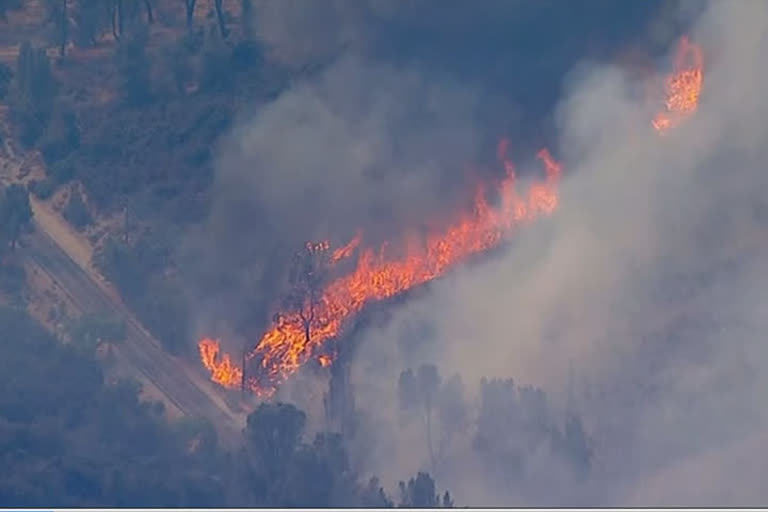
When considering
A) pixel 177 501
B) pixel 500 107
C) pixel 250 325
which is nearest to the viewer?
pixel 177 501

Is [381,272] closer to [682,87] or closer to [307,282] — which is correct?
[307,282]

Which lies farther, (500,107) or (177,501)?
(500,107)

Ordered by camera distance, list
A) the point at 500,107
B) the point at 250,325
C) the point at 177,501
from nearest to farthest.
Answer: the point at 177,501, the point at 250,325, the point at 500,107

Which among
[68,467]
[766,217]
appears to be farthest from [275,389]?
[766,217]

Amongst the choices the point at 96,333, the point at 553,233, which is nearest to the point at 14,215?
the point at 96,333

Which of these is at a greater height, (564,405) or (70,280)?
(70,280)

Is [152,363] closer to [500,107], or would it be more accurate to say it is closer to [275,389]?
[275,389]
